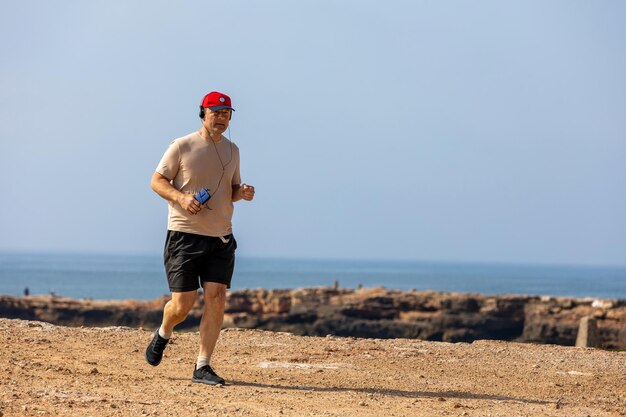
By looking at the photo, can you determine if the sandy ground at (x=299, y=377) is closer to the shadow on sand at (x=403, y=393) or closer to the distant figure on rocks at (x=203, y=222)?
the shadow on sand at (x=403, y=393)

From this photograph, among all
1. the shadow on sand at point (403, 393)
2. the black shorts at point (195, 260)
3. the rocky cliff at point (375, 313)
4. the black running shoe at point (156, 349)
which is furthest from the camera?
the rocky cliff at point (375, 313)

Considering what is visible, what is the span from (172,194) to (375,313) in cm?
3571

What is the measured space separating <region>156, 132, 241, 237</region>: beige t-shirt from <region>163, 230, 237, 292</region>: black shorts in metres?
0.07

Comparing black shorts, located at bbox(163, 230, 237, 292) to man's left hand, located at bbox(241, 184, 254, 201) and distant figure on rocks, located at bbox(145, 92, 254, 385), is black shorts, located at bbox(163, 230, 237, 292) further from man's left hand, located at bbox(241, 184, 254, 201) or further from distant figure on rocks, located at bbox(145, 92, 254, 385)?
man's left hand, located at bbox(241, 184, 254, 201)

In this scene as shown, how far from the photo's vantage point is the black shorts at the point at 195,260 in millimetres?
8203

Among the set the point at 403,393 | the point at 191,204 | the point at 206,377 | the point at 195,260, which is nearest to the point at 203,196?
the point at 191,204

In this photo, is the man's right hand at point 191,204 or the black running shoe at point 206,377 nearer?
the man's right hand at point 191,204

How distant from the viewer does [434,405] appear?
308 inches

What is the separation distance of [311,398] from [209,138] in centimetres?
223

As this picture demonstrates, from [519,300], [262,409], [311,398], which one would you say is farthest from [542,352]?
[519,300]

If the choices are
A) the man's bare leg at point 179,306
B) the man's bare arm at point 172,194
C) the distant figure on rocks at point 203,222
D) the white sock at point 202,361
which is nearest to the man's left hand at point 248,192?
the distant figure on rocks at point 203,222

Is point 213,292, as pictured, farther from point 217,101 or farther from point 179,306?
point 217,101

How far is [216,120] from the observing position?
8.27 meters

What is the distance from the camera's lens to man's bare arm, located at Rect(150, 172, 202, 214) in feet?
26.0
